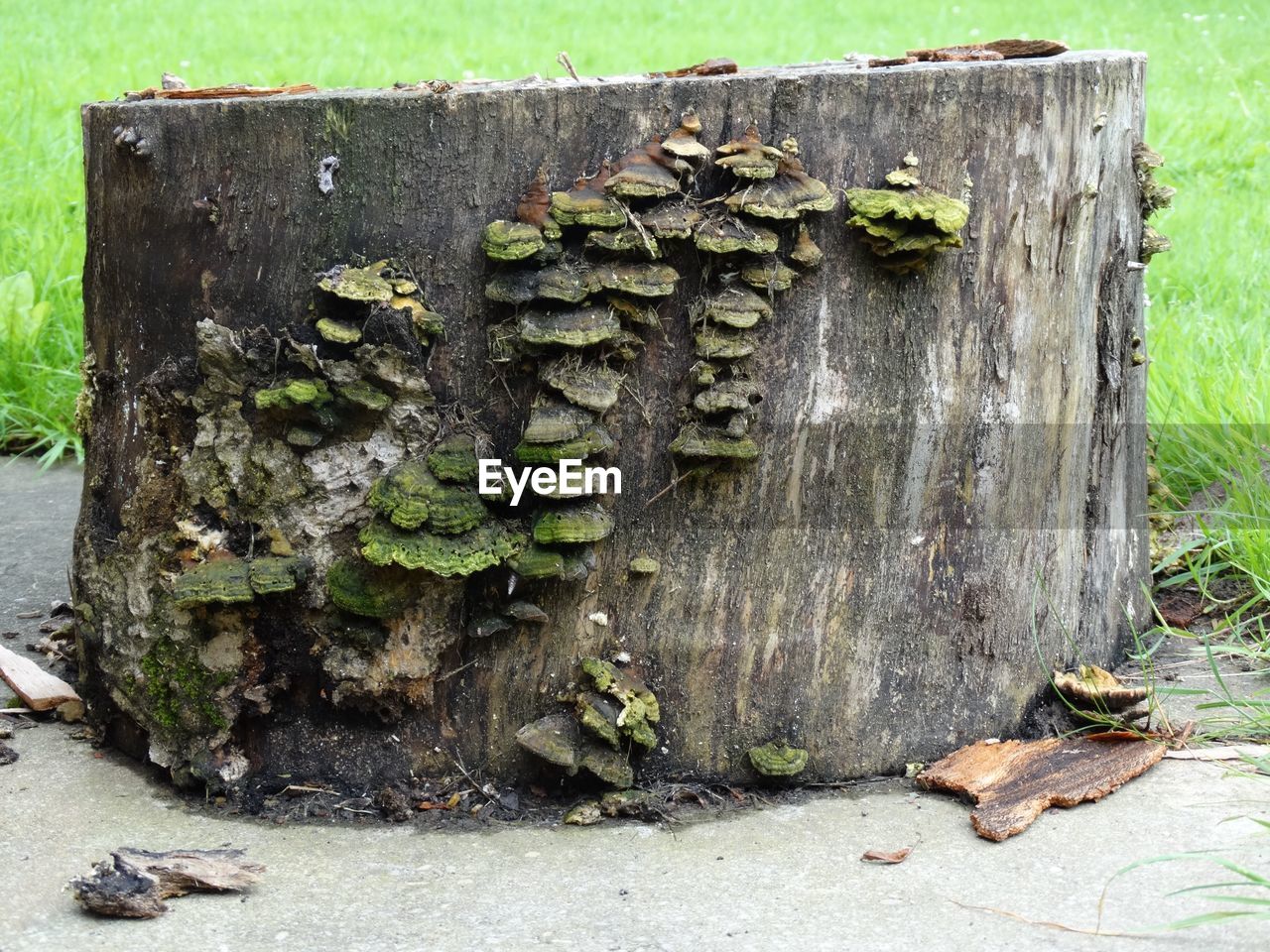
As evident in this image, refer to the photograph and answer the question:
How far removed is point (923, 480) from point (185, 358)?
5.02 ft

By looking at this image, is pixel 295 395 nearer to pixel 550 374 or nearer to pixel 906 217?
pixel 550 374

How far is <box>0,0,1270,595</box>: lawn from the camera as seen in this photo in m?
4.47

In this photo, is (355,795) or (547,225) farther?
(355,795)

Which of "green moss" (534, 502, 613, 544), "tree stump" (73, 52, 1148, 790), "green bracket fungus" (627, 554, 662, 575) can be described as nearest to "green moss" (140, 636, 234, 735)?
"tree stump" (73, 52, 1148, 790)

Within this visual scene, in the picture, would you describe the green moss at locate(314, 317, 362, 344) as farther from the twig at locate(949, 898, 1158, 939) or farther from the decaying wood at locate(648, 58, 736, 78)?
the twig at locate(949, 898, 1158, 939)

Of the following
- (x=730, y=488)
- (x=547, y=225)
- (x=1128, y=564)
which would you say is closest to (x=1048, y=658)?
(x=1128, y=564)

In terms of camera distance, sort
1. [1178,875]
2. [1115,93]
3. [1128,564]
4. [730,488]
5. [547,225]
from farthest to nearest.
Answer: [1128,564] < [1115,93] < [730,488] < [547,225] < [1178,875]

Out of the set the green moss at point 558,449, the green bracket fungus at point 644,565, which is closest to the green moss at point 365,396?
the green moss at point 558,449

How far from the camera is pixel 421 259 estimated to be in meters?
2.62

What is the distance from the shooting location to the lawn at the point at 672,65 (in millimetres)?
4473

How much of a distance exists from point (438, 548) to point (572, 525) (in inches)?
10.2

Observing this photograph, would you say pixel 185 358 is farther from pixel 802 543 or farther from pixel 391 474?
pixel 802 543

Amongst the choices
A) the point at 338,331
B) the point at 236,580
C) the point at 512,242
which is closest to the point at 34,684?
the point at 236,580

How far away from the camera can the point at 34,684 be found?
3225mm
